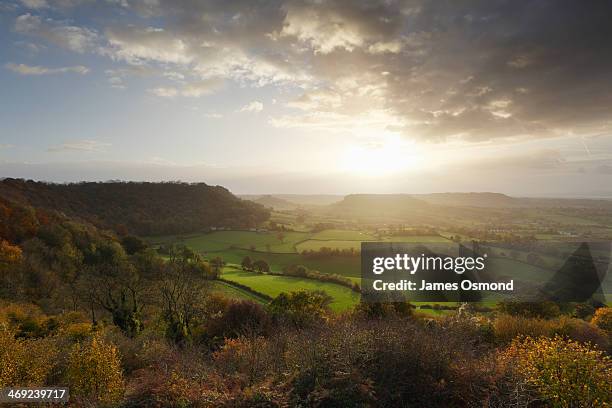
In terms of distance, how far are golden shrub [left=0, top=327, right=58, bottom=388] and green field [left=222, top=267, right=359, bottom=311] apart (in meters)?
24.7

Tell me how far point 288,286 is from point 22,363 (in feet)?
101

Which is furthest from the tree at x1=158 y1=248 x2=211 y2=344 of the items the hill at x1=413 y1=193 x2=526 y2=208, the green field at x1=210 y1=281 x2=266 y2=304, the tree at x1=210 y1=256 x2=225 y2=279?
the hill at x1=413 y1=193 x2=526 y2=208

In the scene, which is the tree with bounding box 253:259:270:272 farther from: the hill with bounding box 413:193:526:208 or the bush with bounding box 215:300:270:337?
the hill with bounding box 413:193:526:208

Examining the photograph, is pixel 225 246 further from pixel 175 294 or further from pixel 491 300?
pixel 491 300

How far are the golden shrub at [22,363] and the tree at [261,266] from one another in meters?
38.2

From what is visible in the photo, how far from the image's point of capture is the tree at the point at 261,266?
53344mm

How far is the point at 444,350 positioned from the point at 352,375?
499 centimetres

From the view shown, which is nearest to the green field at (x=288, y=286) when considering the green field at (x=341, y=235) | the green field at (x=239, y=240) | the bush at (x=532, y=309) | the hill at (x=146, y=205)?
the green field at (x=239, y=240)

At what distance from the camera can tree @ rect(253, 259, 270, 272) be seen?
5334 cm

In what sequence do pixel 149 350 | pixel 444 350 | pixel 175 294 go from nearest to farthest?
pixel 444 350
pixel 149 350
pixel 175 294

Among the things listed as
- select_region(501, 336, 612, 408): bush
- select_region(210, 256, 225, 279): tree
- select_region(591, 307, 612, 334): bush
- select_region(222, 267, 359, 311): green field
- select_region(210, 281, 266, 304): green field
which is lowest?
select_region(210, 281, 266, 304): green field

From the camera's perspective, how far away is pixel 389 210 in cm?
10869

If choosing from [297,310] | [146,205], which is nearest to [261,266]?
[297,310]

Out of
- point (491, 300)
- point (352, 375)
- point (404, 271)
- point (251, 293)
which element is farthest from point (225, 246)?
point (352, 375)
